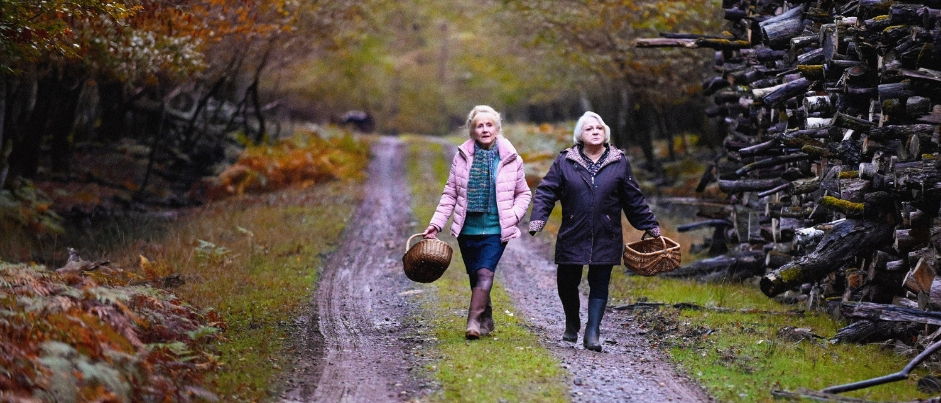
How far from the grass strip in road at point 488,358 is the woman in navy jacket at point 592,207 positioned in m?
0.75

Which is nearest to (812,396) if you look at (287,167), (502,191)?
(502,191)

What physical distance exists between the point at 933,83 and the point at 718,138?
22.2 m

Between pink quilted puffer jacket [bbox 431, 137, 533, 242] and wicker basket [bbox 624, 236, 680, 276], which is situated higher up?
pink quilted puffer jacket [bbox 431, 137, 533, 242]

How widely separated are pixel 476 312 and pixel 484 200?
1.05 metres

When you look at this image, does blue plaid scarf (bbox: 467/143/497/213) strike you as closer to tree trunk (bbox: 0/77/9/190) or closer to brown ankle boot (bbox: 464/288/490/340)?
brown ankle boot (bbox: 464/288/490/340)

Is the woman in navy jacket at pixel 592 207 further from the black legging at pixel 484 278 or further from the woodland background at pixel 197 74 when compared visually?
the woodland background at pixel 197 74

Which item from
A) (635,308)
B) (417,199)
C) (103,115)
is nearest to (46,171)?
(103,115)

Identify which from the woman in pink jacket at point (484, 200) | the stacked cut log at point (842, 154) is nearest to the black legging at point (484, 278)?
the woman in pink jacket at point (484, 200)

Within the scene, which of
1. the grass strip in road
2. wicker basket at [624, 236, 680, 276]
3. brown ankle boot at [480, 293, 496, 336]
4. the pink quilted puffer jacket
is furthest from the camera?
brown ankle boot at [480, 293, 496, 336]

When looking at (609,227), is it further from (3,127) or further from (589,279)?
(3,127)

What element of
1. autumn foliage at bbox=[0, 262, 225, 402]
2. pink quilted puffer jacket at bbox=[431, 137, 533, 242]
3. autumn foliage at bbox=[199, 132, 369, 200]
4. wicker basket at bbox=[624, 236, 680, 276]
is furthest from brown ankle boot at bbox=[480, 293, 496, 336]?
autumn foliage at bbox=[199, 132, 369, 200]

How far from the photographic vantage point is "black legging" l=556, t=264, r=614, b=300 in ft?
26.2

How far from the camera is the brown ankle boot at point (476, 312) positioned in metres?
8.18

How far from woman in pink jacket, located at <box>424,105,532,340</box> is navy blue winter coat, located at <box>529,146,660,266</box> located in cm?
27
